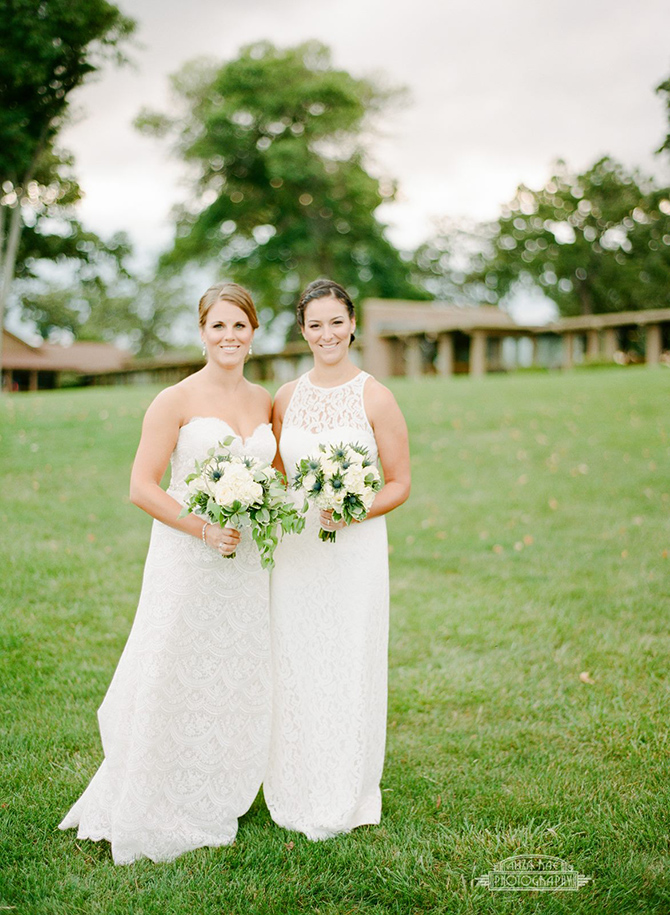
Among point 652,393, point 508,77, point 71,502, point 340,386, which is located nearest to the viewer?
point 340,386

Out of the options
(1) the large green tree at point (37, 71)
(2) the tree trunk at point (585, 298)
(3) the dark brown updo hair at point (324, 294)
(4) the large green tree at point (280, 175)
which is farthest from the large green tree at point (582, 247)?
(3) the dark brown updo hair at point (324, 294)

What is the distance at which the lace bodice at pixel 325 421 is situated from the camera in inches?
147

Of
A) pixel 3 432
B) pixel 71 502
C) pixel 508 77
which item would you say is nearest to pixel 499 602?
pixel 71 502

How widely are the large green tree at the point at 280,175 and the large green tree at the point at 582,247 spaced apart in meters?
16.1

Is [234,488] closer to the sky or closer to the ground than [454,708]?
closer to the sky

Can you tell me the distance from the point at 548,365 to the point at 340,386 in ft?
120

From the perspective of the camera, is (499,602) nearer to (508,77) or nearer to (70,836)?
(70,836)

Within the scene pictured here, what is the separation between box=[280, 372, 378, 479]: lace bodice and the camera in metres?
3.73

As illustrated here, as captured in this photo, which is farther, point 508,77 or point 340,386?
point 508,77

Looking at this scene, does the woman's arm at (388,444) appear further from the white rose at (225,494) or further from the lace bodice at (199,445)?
the white rose at (225,494)

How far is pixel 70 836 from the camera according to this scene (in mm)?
3682

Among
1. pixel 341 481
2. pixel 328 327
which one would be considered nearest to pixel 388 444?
pixel 341 481

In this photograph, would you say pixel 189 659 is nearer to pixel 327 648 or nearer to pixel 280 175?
pixel 327 648

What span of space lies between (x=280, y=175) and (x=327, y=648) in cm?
3987
